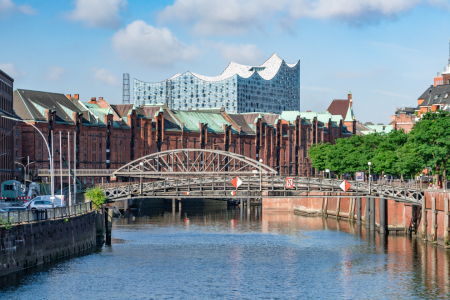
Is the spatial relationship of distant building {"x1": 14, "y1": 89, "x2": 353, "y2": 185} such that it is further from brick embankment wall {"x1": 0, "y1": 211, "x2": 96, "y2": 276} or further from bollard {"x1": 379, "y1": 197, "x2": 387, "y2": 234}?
brick embankment wall {"x1": 0, "y1": 211, "x2": 96, "y2": 276}

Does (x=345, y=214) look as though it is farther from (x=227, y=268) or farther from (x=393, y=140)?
(x=227, y=268)

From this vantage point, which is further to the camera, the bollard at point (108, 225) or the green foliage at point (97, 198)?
the bollard at point (108, 225)

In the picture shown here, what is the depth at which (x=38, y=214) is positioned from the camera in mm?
62750

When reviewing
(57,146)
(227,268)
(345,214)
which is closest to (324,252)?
(227,268)

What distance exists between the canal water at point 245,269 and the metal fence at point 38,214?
4.30 metres

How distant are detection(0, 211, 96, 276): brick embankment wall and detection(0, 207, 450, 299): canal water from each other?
1.06 m

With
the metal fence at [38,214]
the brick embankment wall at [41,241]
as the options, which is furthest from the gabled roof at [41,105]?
the metal fence at [38,214]

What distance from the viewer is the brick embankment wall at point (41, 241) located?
187 feet

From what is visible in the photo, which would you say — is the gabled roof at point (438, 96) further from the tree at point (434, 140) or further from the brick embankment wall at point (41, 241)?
the brick embankment wall at point (41, 241)

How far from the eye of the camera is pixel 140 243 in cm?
8838

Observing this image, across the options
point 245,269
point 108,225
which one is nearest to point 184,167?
point 108,225

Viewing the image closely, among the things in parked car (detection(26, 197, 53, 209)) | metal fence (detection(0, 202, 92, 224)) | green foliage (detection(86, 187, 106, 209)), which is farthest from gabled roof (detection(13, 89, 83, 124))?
metal fence (detection(0, 202, 92, 224))

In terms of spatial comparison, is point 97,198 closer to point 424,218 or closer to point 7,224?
point 7,224

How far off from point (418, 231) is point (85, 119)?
96.4 metres
